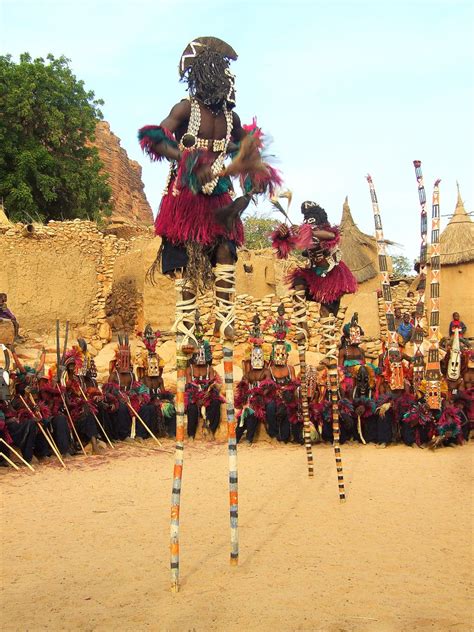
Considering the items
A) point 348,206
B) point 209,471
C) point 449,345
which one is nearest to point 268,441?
point 209,471

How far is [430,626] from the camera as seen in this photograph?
3.32 m

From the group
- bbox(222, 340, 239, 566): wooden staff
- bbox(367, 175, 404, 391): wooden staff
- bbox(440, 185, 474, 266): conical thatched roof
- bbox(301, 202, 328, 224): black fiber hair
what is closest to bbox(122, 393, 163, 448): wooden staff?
bbox(367, 175, 404, 391): wooden staff

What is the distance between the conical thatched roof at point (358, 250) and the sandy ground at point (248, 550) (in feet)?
46.8

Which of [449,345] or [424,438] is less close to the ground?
[449,345]

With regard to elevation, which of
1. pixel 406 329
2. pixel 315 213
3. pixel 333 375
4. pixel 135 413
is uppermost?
pixel 315 213

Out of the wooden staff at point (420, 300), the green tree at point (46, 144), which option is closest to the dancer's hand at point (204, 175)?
the wooden staff at point (420, 300)

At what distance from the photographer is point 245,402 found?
999cm

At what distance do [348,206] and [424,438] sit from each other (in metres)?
14.8

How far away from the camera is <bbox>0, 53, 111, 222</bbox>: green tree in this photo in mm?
26234

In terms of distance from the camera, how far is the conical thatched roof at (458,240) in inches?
784

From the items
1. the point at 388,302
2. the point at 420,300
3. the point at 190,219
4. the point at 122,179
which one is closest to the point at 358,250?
the point at 420,300

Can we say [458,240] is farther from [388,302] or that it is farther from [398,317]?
[388,302]

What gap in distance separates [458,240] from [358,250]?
3.51 metres

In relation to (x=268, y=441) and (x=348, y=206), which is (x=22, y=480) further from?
(x=348, y=206)
